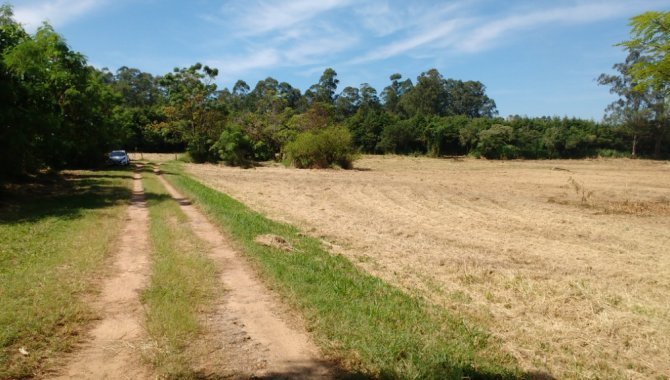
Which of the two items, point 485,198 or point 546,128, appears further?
point 546,128

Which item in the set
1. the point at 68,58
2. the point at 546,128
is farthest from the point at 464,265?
the point at 546,128

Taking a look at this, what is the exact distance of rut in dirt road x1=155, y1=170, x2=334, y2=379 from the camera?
442 cm

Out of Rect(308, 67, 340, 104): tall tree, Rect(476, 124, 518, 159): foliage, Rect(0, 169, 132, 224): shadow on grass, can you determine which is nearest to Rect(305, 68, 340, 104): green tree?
Rect(308, 67, 340, 104): tall tree

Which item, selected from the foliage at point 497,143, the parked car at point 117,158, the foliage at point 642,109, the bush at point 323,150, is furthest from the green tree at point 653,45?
the foliage at point 497,143

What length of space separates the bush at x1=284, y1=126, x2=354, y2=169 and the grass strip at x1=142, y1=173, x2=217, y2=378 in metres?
30.3

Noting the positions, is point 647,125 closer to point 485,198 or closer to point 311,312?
point 485,198

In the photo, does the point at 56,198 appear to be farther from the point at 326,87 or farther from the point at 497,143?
the point at 326,87

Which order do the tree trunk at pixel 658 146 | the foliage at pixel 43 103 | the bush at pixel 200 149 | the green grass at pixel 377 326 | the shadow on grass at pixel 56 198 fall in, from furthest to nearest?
the tree trunk at pixel 658 146
the bush at pixel 200 149
the foliage at pixel 43 103
the shadow on grass at pixel 56 198
the green grass at pixel 377 326

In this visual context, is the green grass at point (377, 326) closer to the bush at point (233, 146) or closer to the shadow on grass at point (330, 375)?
the shadow on grass at point (330, 375)

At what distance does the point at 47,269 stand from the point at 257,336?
4489 millimetres

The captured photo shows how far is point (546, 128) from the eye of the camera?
2682 inches

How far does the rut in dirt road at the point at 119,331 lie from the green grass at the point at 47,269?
0.21m

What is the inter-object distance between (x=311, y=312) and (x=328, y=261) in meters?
2.94

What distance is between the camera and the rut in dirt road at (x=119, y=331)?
14.2 ft
